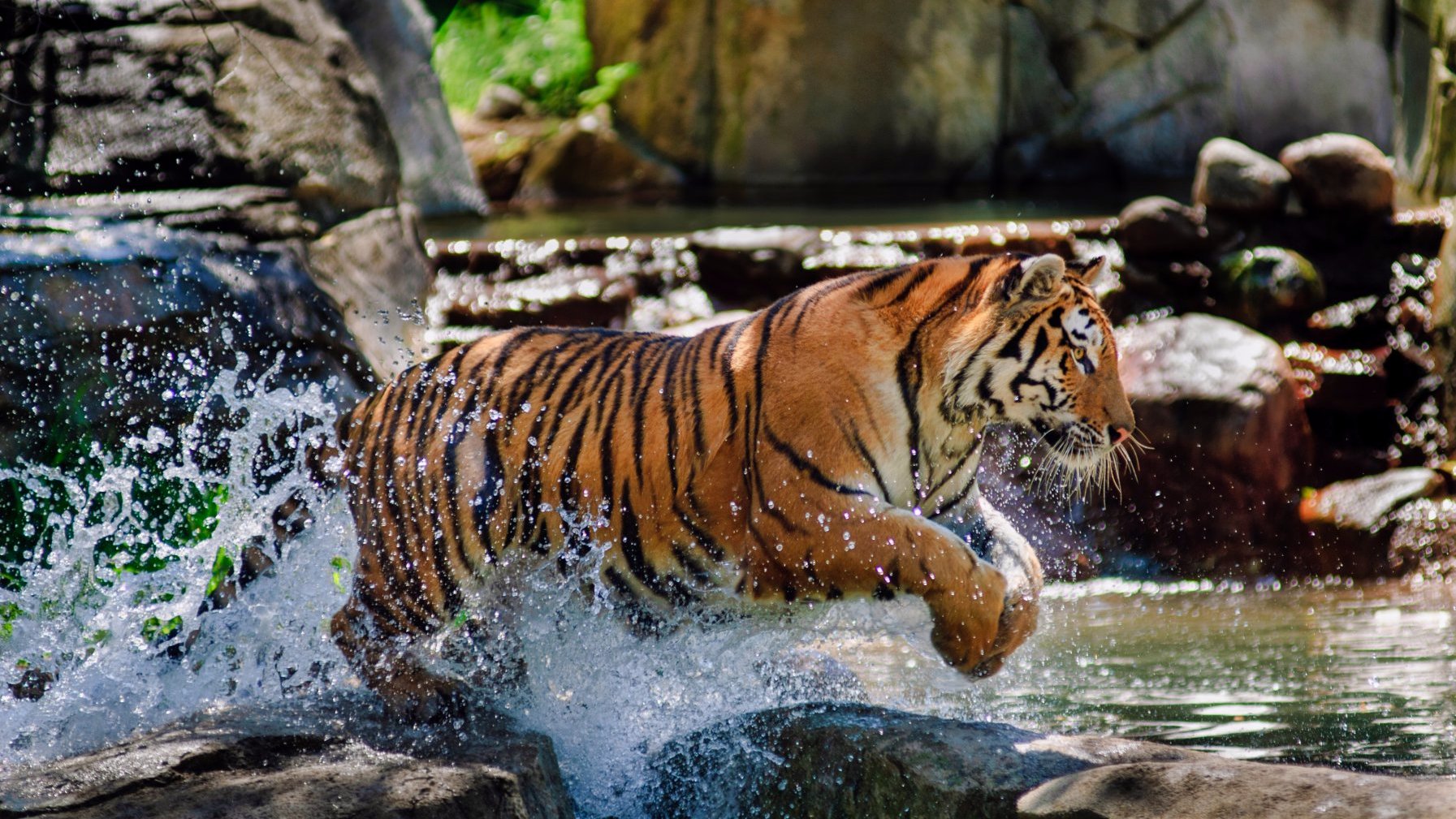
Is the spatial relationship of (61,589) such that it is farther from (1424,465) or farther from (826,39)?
(826,39)

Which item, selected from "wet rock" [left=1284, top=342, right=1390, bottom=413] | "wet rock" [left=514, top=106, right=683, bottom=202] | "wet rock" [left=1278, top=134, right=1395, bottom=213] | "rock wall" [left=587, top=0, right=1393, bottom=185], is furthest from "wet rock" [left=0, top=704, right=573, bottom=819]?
"rock wall" [left=587, top=0, right=1393, bottom=185]

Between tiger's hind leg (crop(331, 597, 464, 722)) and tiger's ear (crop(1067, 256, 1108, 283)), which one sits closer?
tiger's hind leg (crop(331, 597, 464, 722))

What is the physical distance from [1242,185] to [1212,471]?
7.35ft

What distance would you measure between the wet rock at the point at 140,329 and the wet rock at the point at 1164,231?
4328 mm

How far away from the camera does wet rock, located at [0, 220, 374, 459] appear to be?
489cm

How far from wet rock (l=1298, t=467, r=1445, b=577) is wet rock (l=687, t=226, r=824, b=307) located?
9.62ft

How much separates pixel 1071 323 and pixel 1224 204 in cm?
497

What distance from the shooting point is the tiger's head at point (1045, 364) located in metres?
3.33

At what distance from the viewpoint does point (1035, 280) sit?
329 cm

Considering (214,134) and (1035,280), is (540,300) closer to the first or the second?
(214,134)

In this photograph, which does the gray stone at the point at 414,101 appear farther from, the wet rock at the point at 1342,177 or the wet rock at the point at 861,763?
the wet rock at the point at 861,763

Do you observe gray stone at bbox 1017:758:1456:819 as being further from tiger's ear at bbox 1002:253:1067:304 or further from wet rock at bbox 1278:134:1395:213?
wet rock at bbox 1278:134:1395:213

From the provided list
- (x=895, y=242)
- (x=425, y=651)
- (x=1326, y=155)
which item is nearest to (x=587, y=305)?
(x=895, y=242)

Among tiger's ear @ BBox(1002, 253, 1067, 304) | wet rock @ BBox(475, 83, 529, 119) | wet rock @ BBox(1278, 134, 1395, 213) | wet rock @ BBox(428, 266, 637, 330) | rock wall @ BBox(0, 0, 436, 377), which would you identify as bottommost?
wet rock @ BBox(428, 266, 637, 330)
